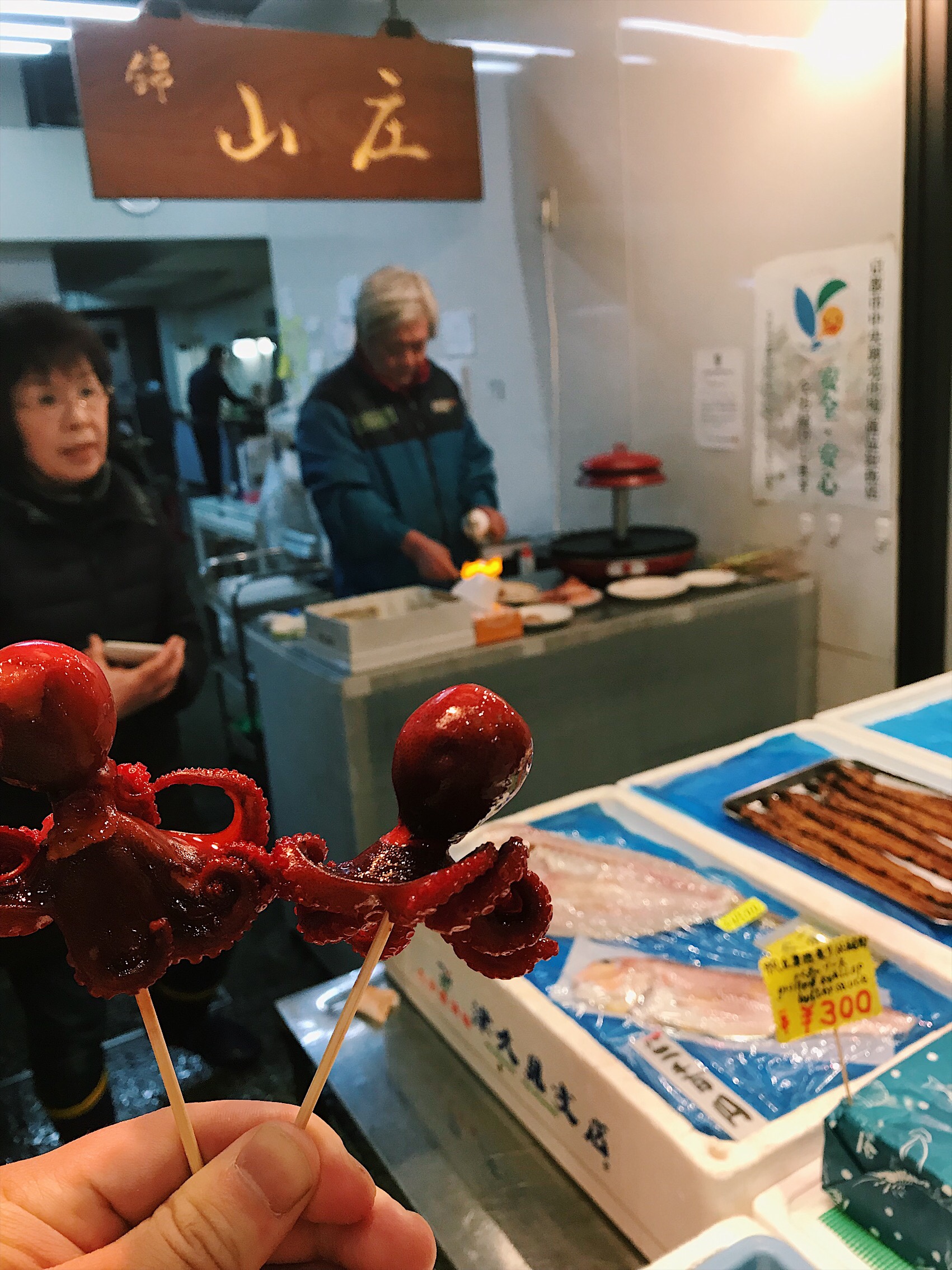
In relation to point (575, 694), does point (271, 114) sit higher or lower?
higher

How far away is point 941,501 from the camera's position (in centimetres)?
241

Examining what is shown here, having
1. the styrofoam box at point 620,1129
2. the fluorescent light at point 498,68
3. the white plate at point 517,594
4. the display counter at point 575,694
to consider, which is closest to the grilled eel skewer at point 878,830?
the styrofoam box at point 620,1129

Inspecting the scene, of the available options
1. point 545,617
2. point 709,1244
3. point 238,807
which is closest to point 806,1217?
point 709,1244

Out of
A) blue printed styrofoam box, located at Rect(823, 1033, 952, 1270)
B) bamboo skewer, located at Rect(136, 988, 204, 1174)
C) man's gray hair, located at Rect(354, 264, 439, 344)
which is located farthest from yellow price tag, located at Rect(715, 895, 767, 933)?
man's gray hair, located at Rect(354, 264, 439, 344)

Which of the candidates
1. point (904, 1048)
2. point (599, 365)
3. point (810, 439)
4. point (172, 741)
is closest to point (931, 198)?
point (810, 439)

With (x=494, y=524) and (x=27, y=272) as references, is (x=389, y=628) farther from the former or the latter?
(x=27, y=272)

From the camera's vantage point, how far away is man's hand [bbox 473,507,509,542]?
3094mm

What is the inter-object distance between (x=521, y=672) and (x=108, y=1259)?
200cm

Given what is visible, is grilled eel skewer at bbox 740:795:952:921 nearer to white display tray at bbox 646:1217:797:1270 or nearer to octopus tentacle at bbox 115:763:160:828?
white display tray at bbox 646:1217:797:1270

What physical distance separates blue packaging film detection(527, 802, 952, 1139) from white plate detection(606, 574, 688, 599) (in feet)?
5.18

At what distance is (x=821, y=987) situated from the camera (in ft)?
2.81

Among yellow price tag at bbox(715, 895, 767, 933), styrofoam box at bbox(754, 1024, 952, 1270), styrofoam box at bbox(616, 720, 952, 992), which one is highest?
styrofoam box at bbox(616, 720, 952, 992)

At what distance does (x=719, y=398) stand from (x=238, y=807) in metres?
2.71

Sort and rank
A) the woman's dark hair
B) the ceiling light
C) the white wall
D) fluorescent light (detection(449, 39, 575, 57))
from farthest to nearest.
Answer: fluorescent light (detection(449, 39, 575, 57)) < the white wall < the ceiling light < the woman's dark hair
